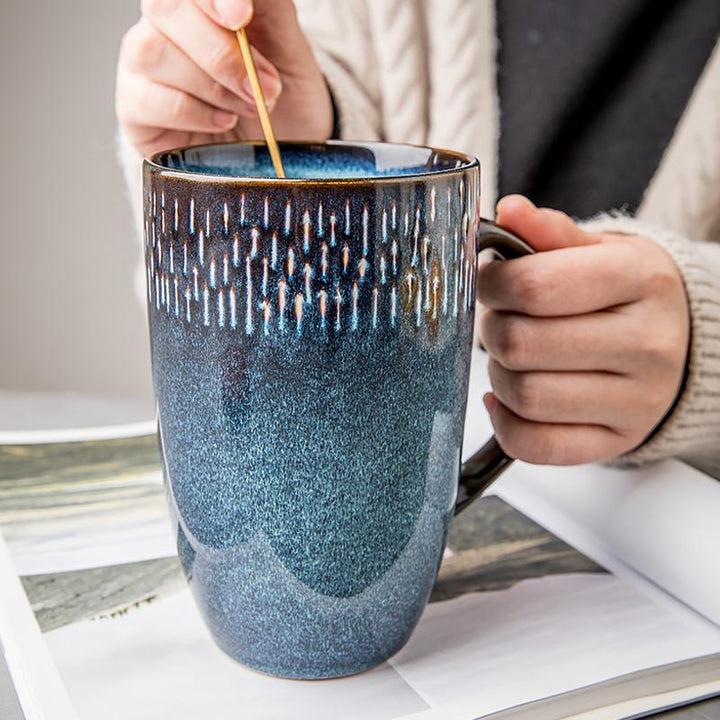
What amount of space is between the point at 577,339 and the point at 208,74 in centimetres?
22

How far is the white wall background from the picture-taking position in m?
1.19

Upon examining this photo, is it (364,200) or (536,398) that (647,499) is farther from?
(364,200)

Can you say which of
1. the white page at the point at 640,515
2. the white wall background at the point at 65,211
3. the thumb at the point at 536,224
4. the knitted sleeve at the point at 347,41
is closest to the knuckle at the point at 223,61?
the thumb at the point at 536,224

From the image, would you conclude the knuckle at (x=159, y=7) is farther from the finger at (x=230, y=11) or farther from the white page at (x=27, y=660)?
the white page at (x=27, y=660)

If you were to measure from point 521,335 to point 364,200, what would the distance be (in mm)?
145

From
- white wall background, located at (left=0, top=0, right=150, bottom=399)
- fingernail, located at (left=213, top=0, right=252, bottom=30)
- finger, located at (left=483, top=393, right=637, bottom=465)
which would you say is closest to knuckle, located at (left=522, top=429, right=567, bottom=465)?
finger, located at (left=483, top=393, right=637, bottom=465)

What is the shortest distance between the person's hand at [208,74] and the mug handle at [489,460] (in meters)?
0.14

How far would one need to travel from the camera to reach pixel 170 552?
0.47m

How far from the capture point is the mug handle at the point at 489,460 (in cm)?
39

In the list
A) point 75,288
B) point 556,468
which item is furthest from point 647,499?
point 75,288

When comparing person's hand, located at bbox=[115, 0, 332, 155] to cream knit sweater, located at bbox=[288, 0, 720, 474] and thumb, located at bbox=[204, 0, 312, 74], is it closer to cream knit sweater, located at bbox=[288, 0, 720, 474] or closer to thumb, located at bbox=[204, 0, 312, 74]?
thumb, located at bbox=[204, 0, 312, 74]

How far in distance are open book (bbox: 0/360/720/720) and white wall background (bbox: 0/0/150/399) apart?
2.61 feet

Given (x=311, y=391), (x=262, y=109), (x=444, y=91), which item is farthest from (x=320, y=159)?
(x=444, y=91)

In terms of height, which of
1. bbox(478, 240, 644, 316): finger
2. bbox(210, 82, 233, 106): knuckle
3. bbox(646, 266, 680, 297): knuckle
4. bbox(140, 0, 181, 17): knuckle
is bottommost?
bbox(646, 266, 680, 297): knuckle
